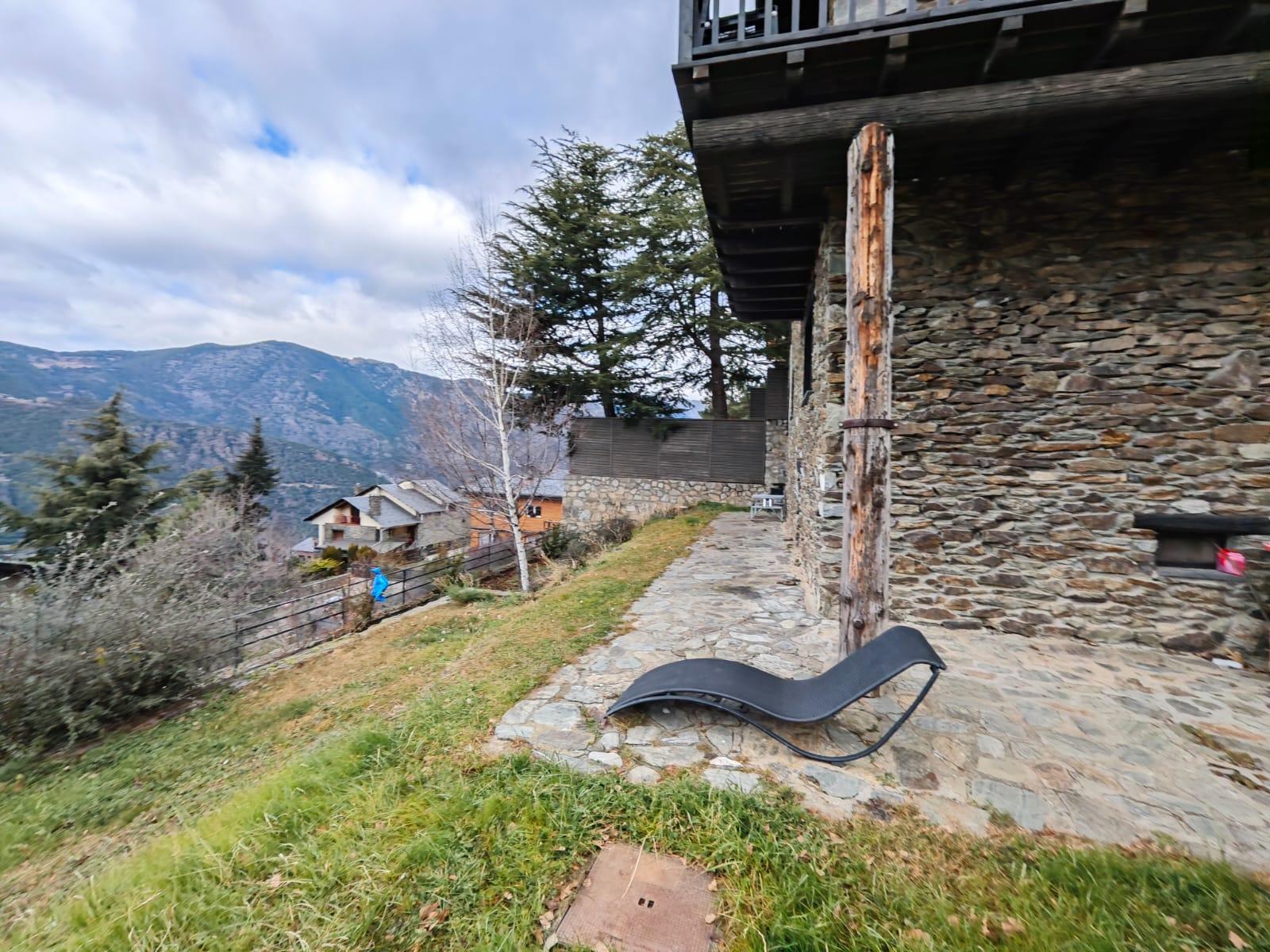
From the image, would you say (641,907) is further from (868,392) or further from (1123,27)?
(1123,27)

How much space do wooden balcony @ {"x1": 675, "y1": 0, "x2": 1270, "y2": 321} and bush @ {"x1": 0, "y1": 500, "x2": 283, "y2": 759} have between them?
6.65 m

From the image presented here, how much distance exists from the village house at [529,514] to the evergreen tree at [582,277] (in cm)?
330

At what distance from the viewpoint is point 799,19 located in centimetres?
305

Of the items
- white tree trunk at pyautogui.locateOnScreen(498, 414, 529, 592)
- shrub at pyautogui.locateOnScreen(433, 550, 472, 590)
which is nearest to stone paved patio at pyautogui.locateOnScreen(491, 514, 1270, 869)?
shrub at pyautogui.locateOnScreen(433, 550, 472, 590)

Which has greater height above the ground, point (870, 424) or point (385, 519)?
point (870, 424)

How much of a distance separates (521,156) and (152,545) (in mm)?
12690

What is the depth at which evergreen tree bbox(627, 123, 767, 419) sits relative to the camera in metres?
12.5

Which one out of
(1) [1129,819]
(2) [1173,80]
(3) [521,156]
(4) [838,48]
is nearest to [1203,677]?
(1) [1129,819]

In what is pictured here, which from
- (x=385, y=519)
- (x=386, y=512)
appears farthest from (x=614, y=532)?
(x=386, y=512)

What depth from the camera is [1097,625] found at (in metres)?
3.74

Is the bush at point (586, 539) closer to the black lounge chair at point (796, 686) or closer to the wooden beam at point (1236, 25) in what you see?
the black lounge chair at point (796, 686)

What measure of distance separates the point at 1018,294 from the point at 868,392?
2.13 m

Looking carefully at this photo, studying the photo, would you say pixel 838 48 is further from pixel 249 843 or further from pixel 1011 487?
pixel 249 843

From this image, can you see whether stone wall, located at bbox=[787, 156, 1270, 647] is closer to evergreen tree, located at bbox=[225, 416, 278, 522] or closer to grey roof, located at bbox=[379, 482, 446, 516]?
evergreen tree, located at bbox=[225, 416, 278, 522]
